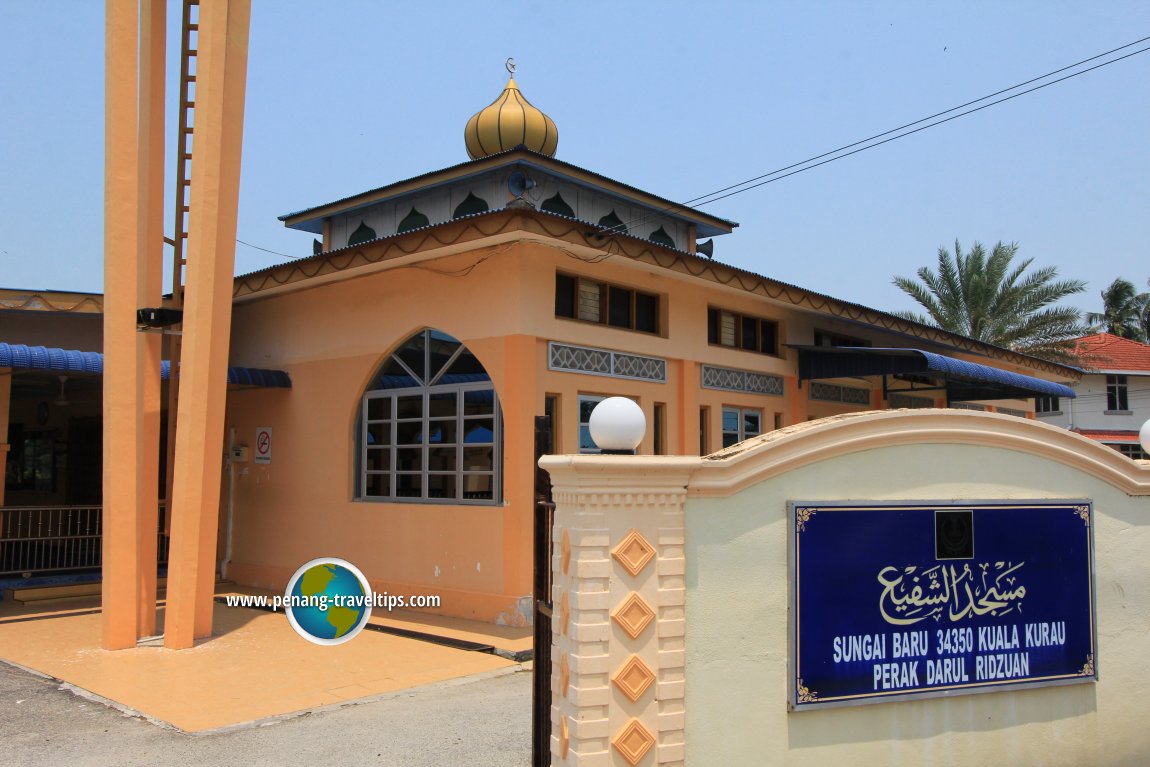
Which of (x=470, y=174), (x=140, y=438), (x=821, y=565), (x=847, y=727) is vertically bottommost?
(x=847, y=727)

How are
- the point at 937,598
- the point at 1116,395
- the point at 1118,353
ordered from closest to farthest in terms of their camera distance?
the point at 937,598, the point at 1116,395, the point at 1118,353

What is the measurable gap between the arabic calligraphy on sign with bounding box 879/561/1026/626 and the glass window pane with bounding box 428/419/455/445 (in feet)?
24.6

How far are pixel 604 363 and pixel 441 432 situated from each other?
2.20 meters

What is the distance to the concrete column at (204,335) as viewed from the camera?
9.62 meters

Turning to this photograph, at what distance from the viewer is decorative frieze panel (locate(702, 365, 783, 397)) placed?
13.8 metres

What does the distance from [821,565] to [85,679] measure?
6783mm

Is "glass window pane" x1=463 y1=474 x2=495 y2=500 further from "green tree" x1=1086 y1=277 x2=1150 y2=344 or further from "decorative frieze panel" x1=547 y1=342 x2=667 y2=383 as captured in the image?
"green tree" x1=1086 y1=277 x2=1150 y2=344

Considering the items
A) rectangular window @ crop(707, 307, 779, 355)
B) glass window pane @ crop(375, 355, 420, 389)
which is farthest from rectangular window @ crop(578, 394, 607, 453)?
rectangular window @ crop(707, 307, 779, 355)

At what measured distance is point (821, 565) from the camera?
15.8 ft

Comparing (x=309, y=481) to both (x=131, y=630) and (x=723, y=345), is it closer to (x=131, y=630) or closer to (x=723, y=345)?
(x=131, y=630)

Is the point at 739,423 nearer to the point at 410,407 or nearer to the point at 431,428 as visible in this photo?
the point at 431,428

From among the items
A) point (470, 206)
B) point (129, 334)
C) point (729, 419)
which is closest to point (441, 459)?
point (129, 334)

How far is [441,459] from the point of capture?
11.9 m

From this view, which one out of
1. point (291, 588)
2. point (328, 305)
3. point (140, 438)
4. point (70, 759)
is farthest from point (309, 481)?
point (70, 759)
